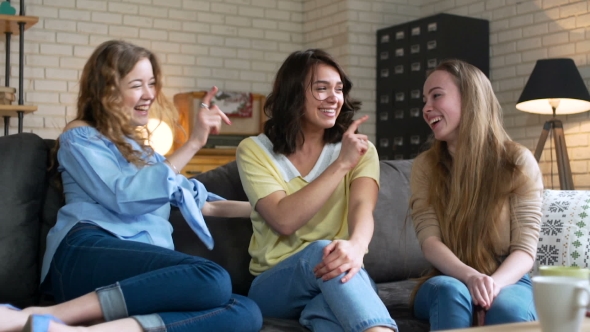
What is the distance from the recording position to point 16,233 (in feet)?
7.43

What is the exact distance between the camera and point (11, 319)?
184 centimetres

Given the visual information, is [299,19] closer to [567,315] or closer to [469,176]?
[469,176]

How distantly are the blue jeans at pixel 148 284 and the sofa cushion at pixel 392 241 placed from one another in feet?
2.49

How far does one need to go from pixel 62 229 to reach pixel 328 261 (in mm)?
758

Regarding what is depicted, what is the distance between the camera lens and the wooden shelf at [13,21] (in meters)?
5.27

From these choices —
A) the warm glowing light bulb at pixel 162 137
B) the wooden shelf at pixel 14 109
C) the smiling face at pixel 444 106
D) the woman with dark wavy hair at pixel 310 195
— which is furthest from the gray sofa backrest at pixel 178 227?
the wooden shelf at pixel 14 109

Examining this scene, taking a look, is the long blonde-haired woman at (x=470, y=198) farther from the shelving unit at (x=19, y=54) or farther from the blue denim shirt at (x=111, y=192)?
the shelving unit at (x=19, y=54)

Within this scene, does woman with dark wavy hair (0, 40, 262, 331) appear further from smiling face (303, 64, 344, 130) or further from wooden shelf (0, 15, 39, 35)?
wooden shelf (0, 15, 39, 35)

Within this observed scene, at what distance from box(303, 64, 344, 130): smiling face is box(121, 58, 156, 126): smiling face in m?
0.49

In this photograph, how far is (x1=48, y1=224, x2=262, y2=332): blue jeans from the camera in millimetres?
1967

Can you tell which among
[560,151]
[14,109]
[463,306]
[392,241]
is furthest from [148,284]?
[14,109]

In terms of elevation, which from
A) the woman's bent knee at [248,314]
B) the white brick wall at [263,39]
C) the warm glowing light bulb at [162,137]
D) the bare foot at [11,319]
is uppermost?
the white brick wall at [263,39]

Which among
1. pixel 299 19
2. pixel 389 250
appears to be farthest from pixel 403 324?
pixel 299 19

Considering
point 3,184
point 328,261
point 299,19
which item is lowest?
point 328,261
